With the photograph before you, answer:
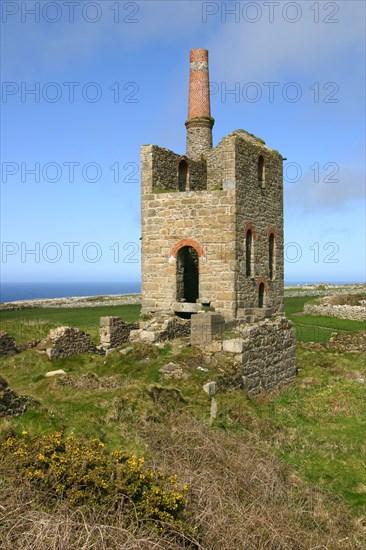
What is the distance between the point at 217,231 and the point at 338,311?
825 inches

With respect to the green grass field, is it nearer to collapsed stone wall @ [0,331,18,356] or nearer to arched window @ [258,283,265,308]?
collapsed stone wall @ [0,331,18,356]

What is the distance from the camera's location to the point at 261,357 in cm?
1559

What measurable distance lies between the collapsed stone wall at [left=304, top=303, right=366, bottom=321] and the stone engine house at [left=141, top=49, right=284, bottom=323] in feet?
50.9

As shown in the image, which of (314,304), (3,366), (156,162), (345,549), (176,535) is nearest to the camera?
(176,535)

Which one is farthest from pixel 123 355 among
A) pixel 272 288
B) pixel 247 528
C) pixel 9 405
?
pixel 247 528

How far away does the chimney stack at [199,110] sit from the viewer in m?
21.5

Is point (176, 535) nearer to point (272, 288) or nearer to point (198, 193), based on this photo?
point (198, 193)

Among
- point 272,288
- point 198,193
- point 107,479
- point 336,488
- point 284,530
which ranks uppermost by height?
point 198,193

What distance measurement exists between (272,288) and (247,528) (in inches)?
557

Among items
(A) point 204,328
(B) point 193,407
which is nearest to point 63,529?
(B) point 193,407

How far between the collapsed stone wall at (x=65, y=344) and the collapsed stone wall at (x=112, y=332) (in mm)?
807

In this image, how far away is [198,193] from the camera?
17438 millimetres

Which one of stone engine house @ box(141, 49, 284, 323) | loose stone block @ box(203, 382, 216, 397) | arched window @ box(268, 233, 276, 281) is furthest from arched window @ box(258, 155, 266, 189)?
loose stone block @ box(203, 382, 216, 397)

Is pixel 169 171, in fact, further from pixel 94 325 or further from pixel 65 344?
pixel 94 325
